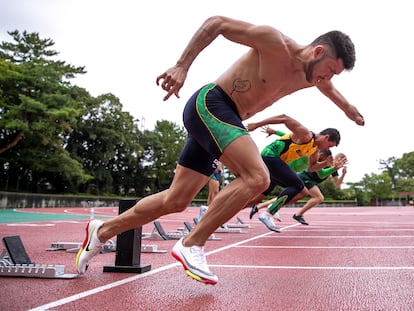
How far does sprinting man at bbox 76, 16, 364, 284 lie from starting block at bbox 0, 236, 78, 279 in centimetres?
15

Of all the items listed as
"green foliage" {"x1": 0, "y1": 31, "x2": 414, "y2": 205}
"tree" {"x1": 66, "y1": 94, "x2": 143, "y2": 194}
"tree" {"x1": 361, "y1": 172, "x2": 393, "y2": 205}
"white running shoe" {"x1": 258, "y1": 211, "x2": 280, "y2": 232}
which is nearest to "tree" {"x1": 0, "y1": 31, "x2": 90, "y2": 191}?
"green foliage" {"x1": 0, "y1": 31, "x2": 414, "y2": 205}

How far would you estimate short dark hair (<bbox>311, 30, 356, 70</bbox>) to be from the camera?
2729mm

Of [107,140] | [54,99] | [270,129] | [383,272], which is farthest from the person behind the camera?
[107,140]

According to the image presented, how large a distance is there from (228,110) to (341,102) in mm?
1243

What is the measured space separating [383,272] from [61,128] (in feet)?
96.1

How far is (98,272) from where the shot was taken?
329 cm

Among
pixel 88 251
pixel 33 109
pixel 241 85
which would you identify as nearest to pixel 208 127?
pixel 241 85

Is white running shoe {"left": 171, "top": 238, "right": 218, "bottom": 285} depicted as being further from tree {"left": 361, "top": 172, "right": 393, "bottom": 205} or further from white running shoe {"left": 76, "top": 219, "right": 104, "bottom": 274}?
tree {"left": 361, "top": 172, "right": 393, "bottom": 205}

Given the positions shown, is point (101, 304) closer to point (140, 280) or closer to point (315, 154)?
point (140, 280)

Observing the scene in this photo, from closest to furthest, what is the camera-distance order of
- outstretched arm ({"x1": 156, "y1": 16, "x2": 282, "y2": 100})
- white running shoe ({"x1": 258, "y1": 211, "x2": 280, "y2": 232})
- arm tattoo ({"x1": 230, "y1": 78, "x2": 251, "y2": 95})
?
outstretched arm ({"x1": 156, "y1": 16, "x2": 282, "y2": 100})
arm tattoo ({"x1": 230, "y1": 78, "x2": 251, "y2": 95})
white running shoe ({"x1": 258, "y1": 211, "x2": 280, "y2": 232})

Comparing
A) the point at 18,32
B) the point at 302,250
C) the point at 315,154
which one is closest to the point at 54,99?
the point at 18,32

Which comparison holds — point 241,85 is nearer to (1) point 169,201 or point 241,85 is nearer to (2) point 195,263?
(1) point 169,201

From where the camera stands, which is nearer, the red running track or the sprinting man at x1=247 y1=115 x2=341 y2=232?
the red running track

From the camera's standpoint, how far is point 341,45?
2.72 meters
